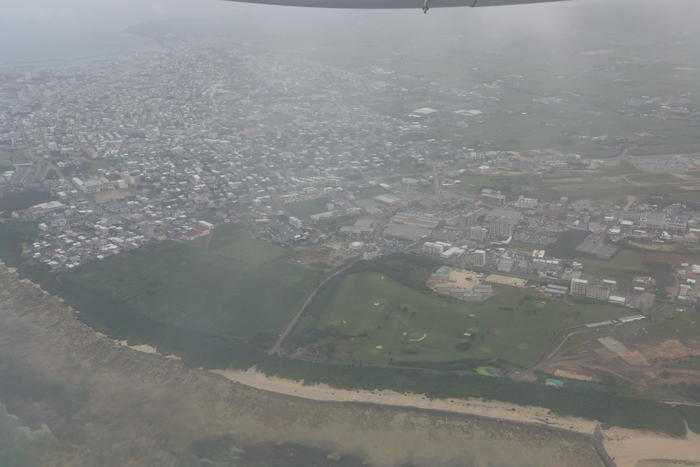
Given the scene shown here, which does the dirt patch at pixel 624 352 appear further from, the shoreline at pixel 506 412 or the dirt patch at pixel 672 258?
the dirt patch at pixel 672 258

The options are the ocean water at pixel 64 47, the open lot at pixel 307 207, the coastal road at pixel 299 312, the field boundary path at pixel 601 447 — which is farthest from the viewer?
the ocean water at pixel 64 47

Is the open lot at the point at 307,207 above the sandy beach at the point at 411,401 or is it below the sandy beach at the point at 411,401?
above

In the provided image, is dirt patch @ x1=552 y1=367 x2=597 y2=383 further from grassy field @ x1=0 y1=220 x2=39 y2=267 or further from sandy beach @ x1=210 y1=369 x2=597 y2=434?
grassy field @ x1=0 y1=220 x2=39 y2=267

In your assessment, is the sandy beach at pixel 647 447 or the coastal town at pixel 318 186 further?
the coastal town at pixel 318 186

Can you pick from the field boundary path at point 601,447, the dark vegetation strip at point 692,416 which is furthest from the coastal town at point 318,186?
the field boundary path at point 601,447

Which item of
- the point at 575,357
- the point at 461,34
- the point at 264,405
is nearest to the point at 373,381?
the point at 264,405

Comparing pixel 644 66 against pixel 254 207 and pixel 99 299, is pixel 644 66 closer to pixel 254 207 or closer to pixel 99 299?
pixel 254 207
